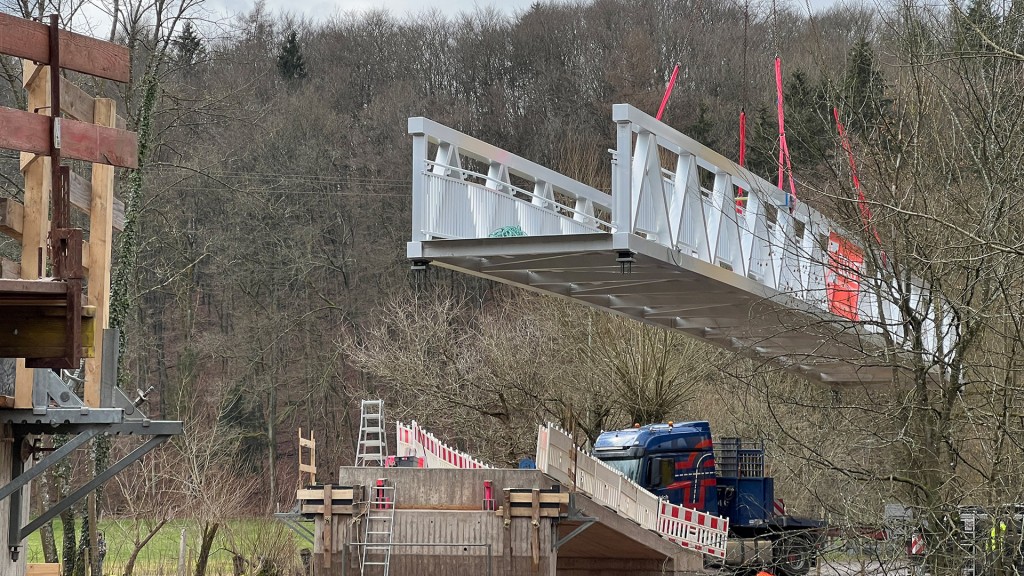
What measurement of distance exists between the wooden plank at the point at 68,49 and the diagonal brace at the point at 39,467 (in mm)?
2916

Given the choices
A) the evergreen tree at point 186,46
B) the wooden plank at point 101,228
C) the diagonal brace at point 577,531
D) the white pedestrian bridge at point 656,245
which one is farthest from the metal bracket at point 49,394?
the evergreen tree at point 186,46

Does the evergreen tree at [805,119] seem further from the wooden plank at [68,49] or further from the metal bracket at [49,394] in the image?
the metal bracket at [49,394]

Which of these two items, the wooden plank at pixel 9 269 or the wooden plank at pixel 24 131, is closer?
the wooden plank at pixel 24 131

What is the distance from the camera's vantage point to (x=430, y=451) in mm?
28516

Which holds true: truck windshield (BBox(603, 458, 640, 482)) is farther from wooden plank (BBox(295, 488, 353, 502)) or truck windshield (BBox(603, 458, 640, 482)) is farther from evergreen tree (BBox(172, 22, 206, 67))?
evergreen tree (BBox(172, 22, 206, 67))

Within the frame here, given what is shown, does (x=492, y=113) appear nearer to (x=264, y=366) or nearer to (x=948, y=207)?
(x=264, y=366)

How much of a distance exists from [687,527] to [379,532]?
6.31 m

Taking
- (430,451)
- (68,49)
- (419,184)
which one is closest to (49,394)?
(68,49)

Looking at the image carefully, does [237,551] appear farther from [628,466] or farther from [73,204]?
[73,204]

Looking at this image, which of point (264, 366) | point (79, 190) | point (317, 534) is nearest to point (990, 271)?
point (79, 190)

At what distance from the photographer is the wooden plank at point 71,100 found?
29.8ft

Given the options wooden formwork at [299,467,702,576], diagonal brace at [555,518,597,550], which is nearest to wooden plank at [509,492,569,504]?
wooden formwork at [299,467,702,576]

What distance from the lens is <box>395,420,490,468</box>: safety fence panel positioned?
28422 millimetres

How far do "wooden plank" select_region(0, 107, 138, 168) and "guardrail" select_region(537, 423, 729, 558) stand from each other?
17083mm
